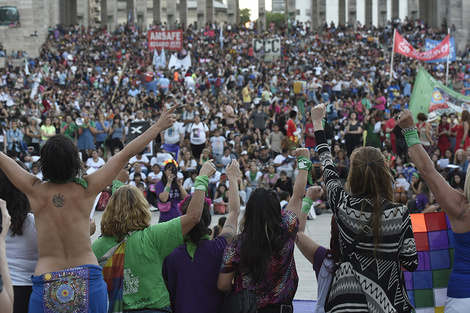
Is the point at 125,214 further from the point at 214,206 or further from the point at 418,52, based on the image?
the point at 418,52

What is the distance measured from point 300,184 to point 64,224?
1.48 m

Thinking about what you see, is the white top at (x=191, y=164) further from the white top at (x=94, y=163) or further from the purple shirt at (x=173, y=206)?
the purple shirt at (x=173, y=206)

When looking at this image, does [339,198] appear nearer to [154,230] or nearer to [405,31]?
[154,230]

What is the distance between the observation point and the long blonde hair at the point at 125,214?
440 centimetres

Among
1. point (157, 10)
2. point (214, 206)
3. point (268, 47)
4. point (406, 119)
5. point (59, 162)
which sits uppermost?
point (157, 10)

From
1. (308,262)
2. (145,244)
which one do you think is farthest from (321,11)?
(145,244)

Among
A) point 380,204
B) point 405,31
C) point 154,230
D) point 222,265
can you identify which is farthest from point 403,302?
point 405,31

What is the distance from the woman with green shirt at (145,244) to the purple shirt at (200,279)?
0.40ft

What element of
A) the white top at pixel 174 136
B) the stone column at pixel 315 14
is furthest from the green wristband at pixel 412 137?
the stone column at pixel 315 14

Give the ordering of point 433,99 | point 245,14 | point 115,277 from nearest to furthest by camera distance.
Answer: point 115,277, point 433,99, point 245,14

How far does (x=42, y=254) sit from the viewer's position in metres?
3.84

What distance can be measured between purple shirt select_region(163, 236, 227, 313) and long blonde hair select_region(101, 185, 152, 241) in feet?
1.05

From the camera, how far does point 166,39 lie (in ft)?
113

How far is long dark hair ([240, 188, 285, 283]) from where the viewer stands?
163 inches
